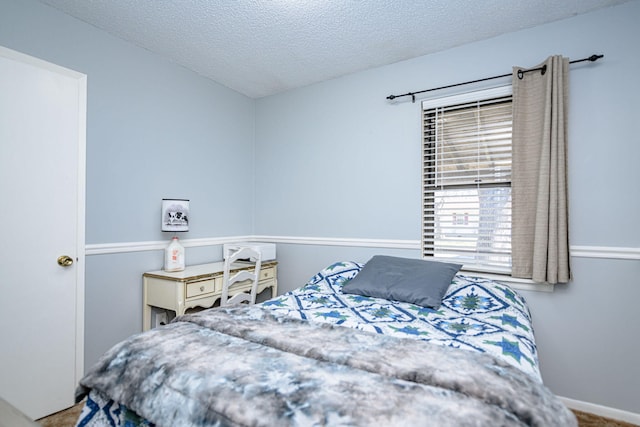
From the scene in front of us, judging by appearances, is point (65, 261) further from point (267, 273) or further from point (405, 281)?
point (405, 281)

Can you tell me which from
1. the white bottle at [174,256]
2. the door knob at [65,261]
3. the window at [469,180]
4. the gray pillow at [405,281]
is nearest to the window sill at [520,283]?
the window at [469,180]

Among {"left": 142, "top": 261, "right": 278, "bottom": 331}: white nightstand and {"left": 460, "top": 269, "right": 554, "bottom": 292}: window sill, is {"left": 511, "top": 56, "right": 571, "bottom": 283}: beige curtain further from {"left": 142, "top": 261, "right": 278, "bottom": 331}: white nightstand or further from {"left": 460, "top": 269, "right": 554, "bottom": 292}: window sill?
{"left": 142, "top": 261, "right": 278, "bottom": 331}: white nightstand

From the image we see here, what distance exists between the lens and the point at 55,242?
2.12 m

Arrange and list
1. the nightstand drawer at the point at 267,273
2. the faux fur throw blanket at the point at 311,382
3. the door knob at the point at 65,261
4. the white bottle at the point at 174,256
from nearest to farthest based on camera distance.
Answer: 1. the faux fur throw blanket at the point at 311,382
2. the door knob at the point at 65,261
3. the white bottle at the point at 174,256
4. the nightstand drawer at the point at 267,273

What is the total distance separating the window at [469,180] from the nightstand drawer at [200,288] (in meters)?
1.70

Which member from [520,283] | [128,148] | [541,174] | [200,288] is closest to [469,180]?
[541,174]

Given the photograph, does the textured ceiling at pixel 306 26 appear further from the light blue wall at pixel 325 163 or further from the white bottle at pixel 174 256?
the white bottle at pixel 174 256

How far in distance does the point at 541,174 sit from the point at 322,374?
1969 millimetres

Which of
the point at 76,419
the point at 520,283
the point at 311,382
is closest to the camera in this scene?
the point at 311,382

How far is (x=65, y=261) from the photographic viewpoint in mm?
2146

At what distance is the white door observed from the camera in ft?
6.31

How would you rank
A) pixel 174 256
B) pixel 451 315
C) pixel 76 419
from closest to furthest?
pixel 451 315, pixel 76 419, pixel 174 256

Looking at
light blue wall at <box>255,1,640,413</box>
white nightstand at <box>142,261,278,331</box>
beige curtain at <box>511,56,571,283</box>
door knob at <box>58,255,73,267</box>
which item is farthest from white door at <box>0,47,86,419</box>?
beige curtain at <box>511,56,571,283</box>

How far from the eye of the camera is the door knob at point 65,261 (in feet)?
6.99
